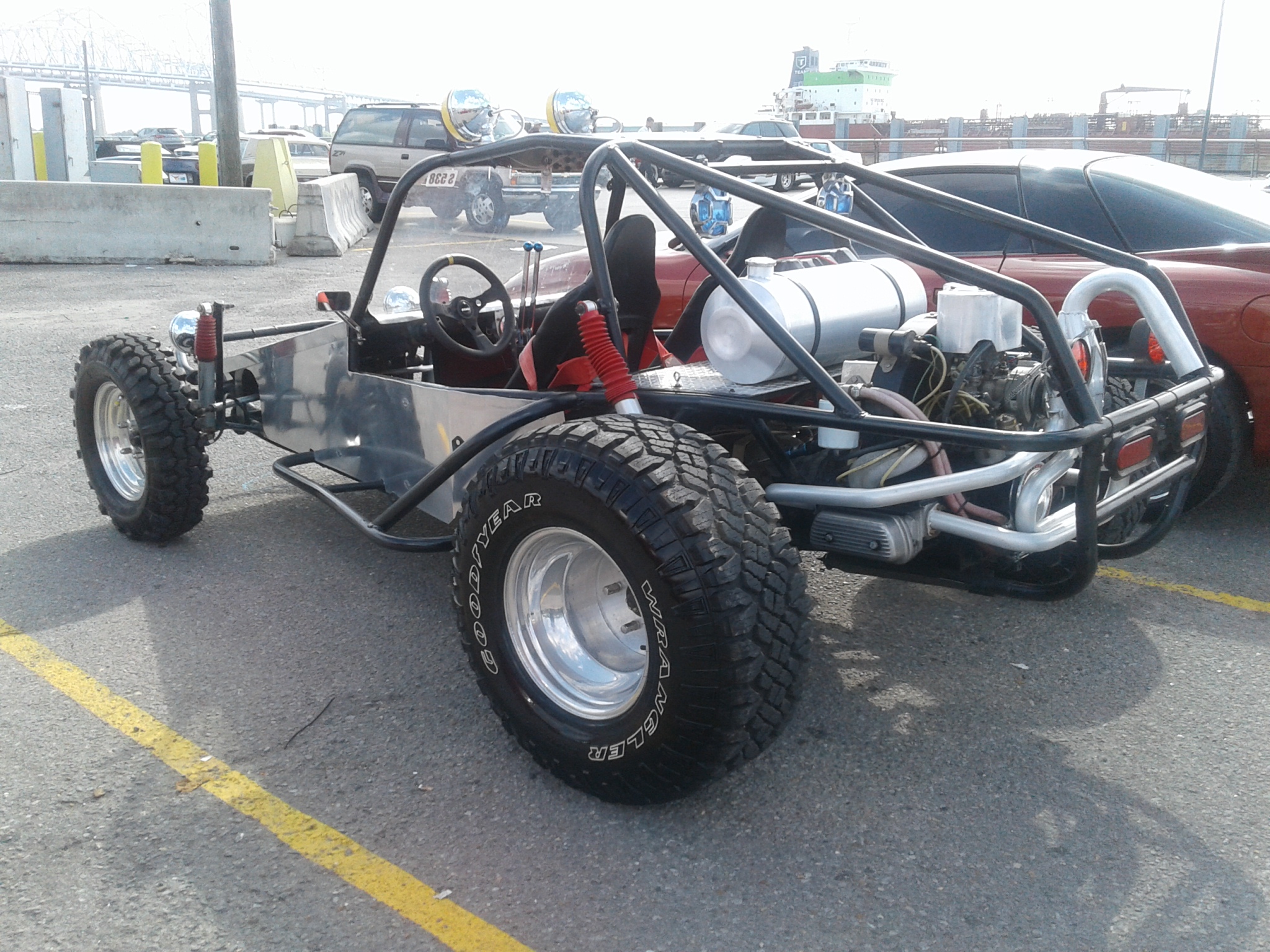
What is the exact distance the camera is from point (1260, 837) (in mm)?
2674

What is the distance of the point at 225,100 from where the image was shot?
15703mm

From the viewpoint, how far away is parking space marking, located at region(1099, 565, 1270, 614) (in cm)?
403

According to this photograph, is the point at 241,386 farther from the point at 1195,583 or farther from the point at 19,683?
the point at 1195,583

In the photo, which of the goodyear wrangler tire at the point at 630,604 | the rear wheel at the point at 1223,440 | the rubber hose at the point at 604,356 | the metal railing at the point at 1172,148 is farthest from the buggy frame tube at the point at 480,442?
the metal railing at the point at 1172,148

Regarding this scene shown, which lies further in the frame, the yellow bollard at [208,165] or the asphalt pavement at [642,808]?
the yellow bollard at [208,165]

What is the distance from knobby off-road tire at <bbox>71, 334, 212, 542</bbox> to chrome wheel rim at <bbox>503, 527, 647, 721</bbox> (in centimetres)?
211

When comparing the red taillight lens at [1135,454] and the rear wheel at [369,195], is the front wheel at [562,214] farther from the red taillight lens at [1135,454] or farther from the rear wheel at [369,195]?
the rear wheel at [369,195]

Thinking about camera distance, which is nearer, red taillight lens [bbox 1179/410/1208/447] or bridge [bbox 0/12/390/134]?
red taillight lens [bbox 1179/410/1208/447]

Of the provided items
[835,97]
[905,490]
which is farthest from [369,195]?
[835,97]

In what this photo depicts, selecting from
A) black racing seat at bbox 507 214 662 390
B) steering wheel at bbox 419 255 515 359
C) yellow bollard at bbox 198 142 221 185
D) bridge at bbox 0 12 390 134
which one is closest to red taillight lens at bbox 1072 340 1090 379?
black racing seat at bbox 507 214 662 390

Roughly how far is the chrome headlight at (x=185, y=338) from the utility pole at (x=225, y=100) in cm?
1179

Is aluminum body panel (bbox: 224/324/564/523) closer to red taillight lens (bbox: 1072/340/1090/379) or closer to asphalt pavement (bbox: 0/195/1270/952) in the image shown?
asphalt pavement (bbox: 0/195/1270/952)

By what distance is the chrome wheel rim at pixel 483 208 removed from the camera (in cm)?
394

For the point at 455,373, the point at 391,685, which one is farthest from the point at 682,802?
the point at 455,373
